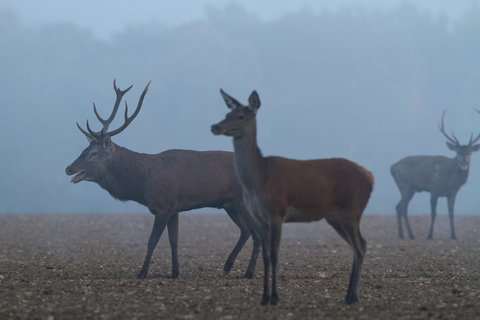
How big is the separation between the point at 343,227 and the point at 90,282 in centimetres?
450

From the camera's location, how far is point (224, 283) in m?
8.04

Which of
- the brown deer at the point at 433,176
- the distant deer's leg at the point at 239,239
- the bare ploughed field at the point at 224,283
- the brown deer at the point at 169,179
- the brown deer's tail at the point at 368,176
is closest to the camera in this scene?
the bare ploughed field at the point at 224,283

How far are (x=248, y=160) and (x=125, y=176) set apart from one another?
4.02 m

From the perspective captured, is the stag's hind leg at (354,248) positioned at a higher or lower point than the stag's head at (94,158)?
lower

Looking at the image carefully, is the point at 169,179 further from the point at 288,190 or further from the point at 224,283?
the point at 288,190

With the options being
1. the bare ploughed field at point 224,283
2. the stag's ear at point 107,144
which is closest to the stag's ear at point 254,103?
the bare ploughed field at point 224,283

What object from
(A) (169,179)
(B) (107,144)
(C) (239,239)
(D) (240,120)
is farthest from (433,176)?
(D) (240,120)

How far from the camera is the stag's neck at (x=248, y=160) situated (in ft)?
20.8

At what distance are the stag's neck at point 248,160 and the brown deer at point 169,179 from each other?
2.94m

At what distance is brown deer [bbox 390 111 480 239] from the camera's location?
19.4 m

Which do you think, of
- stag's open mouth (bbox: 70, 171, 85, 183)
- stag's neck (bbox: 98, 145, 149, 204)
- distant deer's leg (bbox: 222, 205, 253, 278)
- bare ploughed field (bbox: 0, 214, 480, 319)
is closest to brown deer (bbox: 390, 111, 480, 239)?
bare ploughed field (bbox: 0, 214, 480, 319)

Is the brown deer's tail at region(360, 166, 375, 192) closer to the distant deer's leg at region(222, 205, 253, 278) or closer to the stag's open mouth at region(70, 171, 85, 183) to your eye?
the distant deer's leg at region(222, 205, 253, 278)

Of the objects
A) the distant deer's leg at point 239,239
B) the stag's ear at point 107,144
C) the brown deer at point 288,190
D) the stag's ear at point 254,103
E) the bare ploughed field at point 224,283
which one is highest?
the stag's ear at point 254,103

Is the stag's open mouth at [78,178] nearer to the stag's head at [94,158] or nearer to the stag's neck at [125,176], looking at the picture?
the stag's head at [94,158]
